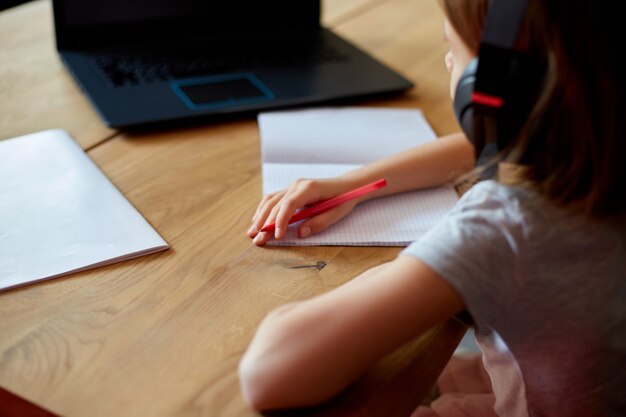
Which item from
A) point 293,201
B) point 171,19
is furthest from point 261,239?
point 171,19

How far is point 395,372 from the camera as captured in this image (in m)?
0.64

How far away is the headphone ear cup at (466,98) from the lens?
2.06 feet

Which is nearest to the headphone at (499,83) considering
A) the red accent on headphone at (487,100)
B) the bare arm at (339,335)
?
the red accent on headphone at (487,100)

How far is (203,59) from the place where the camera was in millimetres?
1163

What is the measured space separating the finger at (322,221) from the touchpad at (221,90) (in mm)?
308

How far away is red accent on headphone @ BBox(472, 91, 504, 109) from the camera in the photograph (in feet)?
1.97

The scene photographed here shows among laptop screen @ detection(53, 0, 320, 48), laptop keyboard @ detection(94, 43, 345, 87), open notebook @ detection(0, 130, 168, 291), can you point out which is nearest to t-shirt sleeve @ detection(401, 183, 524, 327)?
open notebook @ detection(0, 130, 168, 291)

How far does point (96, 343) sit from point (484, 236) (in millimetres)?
364

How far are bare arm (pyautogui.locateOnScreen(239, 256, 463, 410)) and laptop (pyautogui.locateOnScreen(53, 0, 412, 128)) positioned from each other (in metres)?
0.50

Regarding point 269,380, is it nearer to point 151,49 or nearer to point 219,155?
point 219,155

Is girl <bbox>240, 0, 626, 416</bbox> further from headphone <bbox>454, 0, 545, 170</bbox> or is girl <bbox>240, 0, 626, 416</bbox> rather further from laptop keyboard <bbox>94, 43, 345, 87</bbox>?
laptop keyboard <bbox>94, 43, 345, 87</bbox>

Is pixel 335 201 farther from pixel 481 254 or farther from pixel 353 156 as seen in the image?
pixel 481 254

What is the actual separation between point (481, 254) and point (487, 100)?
13cm

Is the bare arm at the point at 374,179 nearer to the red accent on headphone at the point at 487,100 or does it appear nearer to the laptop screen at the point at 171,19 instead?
the red accent on headphone at the point at 487,100
